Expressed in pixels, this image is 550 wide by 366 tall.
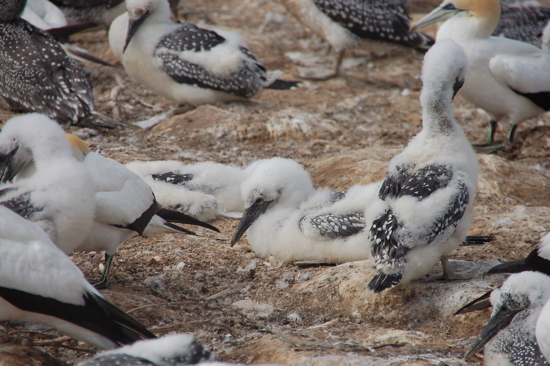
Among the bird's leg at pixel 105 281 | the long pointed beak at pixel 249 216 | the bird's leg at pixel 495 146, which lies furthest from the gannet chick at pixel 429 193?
the bird's leg at pixel 495 146

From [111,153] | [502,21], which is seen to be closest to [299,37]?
[502,21]

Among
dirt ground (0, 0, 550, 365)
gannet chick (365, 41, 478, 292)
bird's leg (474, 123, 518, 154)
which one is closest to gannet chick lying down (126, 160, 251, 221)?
dirt ground (0, 0, 550, 365)

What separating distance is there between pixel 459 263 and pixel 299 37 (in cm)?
697

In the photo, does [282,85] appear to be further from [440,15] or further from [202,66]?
[440,15]

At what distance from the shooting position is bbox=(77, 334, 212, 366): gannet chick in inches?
88.0

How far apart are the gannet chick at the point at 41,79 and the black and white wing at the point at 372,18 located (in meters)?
3.39

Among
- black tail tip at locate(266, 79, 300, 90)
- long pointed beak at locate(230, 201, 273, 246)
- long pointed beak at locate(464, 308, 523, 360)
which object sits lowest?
black tail tip at locate(266, 79, 300, 90)

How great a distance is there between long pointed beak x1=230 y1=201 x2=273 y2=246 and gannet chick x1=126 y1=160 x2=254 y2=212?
0.68 metres

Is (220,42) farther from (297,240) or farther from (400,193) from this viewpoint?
(400,193)

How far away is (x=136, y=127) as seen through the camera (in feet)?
22.3

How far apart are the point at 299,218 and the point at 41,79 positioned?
343 cm

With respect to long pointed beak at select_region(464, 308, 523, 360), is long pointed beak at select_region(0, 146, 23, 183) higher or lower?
higher

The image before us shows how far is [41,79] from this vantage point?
624 centimetres

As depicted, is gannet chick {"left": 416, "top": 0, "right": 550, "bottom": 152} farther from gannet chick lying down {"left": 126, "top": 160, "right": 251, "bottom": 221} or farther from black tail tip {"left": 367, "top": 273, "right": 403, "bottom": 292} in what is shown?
black tail tip {"left": 367, "top": 273, "right": 403, "bottom": 292}
